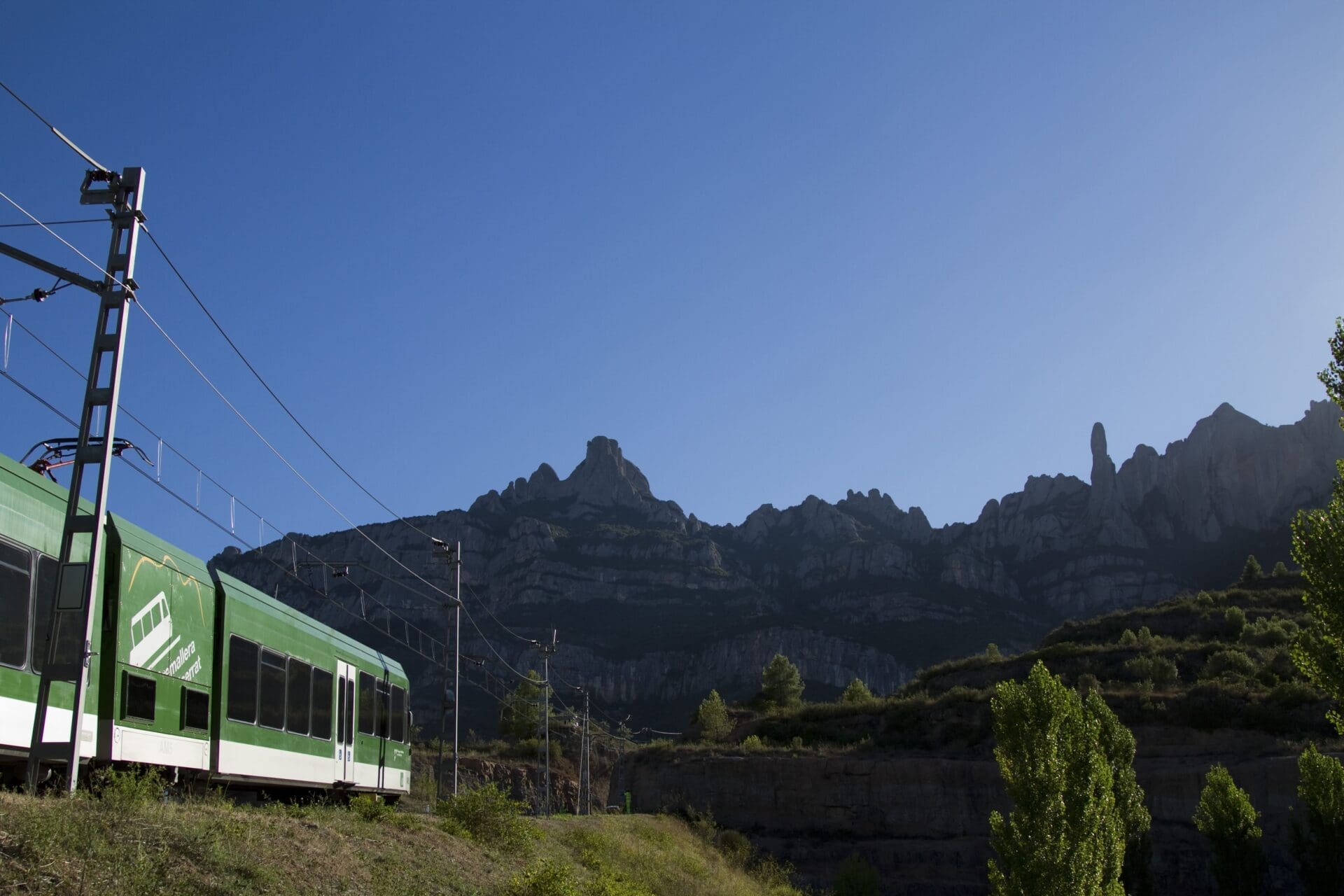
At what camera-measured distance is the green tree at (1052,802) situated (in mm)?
30891

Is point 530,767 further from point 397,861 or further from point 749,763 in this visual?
point 397,861

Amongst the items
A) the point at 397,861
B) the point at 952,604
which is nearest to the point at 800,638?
the point at 952,604

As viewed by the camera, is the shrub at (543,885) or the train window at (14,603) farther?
the shrub at (543,885)

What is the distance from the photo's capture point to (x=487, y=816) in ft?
69.0

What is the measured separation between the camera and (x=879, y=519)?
189375 mm

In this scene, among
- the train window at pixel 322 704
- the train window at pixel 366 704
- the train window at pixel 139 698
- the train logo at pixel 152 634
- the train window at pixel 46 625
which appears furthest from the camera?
the train window at pixel 366 704

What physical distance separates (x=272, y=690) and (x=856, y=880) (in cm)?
3285

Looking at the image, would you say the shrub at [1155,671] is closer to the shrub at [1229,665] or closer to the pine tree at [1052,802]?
the shrub at [1229,665]

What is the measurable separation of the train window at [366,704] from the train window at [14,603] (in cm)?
1141

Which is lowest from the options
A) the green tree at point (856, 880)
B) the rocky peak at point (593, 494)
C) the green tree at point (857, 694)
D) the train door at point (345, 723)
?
the green tree at point (856, 880)

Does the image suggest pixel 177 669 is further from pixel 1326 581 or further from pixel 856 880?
pixel 856 880

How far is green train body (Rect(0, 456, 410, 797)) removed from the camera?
12.1 metres

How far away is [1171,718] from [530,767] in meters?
45.8

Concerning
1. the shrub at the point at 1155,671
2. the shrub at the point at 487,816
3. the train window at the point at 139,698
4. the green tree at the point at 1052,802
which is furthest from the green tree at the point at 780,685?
the train window at the point at 139,698
